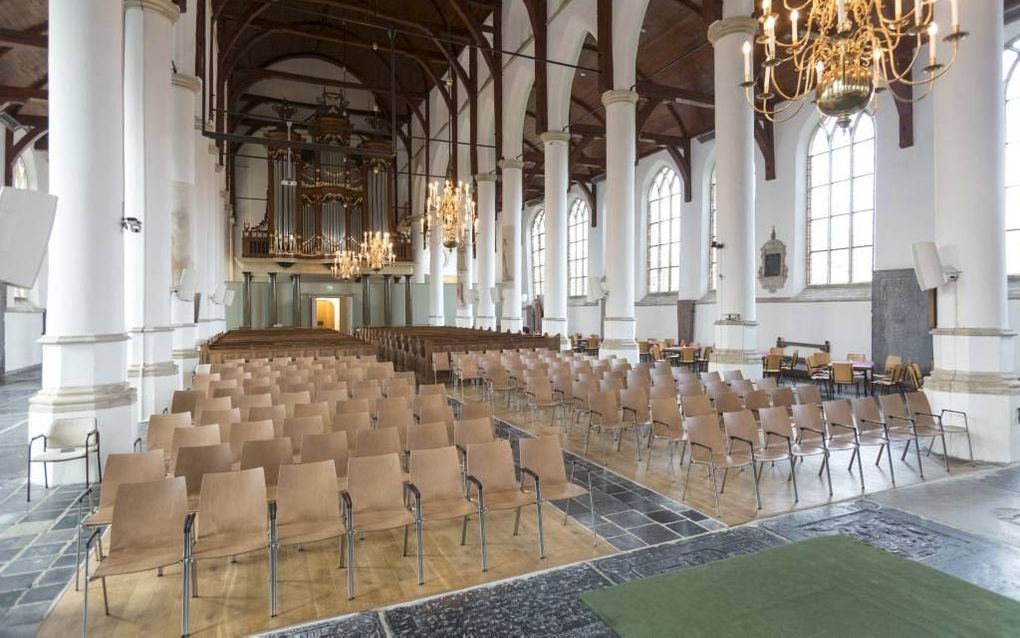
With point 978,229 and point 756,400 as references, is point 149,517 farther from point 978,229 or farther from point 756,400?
point 978,229

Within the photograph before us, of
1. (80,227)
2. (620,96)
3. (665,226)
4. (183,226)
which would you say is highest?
(620,96)

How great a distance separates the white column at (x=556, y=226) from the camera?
13.6 metres

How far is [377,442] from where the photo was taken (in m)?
4.28

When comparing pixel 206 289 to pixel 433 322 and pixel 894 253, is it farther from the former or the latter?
pixel 894 253

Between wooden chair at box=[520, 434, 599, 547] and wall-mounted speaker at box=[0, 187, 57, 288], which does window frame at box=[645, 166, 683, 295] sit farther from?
wall-mounted speaker at box=[0, 187, 57, 288]

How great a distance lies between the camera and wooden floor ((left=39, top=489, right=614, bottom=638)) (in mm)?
2785

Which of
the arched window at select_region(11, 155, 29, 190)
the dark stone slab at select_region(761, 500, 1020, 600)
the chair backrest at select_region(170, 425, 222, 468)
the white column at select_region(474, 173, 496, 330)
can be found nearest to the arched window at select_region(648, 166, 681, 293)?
the white column at select_region(474, 173, 496, 330)

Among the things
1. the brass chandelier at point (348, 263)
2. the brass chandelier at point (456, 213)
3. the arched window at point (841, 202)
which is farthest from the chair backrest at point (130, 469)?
the brass chandelier at point (348, 263)

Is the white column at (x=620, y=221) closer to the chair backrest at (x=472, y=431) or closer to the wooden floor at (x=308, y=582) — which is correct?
the chair backrest at (x=472, y=431)

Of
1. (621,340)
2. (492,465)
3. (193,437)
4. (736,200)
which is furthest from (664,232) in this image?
(193,437)

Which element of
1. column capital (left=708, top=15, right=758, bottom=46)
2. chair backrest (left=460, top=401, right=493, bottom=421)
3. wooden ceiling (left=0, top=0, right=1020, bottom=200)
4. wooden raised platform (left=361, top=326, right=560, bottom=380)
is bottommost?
chair backrest (left=460, top=401, right=493, bottom=421)

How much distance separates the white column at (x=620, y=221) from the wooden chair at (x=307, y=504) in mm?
8590

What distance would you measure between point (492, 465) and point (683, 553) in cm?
132

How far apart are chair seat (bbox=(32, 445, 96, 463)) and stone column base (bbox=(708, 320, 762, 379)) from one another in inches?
305
